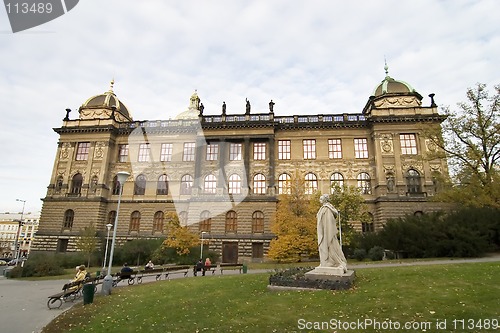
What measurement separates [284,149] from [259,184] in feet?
20.5

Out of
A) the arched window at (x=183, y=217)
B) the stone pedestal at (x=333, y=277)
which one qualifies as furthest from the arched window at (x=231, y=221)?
the stone pedestal at (x=333, y=277)

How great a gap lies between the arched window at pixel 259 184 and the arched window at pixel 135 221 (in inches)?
665

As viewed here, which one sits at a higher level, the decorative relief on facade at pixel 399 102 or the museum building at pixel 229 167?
the decorative relief on facade at pixel 399 102

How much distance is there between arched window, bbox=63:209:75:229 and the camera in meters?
42.7

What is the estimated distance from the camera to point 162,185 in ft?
146

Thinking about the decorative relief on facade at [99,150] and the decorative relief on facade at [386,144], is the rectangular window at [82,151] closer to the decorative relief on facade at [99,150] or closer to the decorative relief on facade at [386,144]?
the decorative relief on facade at [99,150]

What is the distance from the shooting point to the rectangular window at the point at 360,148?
41.9 meters

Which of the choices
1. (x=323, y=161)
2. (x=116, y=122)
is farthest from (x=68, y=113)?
(x=323, y=161)

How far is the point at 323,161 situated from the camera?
42.1 metres

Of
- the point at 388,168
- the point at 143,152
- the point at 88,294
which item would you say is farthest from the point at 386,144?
the point at 88,294

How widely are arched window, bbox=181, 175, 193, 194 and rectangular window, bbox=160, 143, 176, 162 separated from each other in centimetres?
376

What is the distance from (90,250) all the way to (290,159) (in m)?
27.5

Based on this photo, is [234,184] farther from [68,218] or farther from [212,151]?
[68,218]

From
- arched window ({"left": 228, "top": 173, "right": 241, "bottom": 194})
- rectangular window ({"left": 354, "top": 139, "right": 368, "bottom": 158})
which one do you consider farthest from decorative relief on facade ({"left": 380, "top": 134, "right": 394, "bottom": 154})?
arched window ({"left": 228, "top": 173, "right": 241, "bottom": 194})
